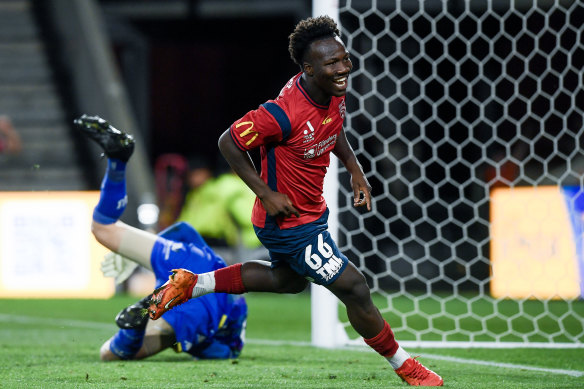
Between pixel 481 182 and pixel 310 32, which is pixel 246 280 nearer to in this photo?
pixel 310 32

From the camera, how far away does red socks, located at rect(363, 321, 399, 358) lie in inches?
140

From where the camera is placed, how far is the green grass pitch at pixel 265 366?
143 inches

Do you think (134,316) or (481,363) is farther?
(481,363)

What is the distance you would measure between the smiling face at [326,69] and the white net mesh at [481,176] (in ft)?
6.47

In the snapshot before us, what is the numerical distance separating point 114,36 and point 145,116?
149 cm

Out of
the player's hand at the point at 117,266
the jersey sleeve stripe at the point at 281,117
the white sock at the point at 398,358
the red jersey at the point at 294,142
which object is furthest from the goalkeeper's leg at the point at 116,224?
the white sock at the point at 398,358

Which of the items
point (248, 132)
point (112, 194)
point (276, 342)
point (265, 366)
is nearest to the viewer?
point (248, 132)

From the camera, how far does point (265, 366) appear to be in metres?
4.25

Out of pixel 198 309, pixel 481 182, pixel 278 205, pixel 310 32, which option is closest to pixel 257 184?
pixel 278 205

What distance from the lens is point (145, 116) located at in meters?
16.0

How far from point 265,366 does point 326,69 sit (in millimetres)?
1505

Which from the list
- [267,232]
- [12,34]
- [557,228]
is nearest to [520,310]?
[557,228]

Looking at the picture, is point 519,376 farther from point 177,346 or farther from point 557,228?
point 557,228

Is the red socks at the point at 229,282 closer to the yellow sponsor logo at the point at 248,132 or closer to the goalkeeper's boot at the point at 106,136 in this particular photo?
the yellow sponsor logo at the point at 248,132
